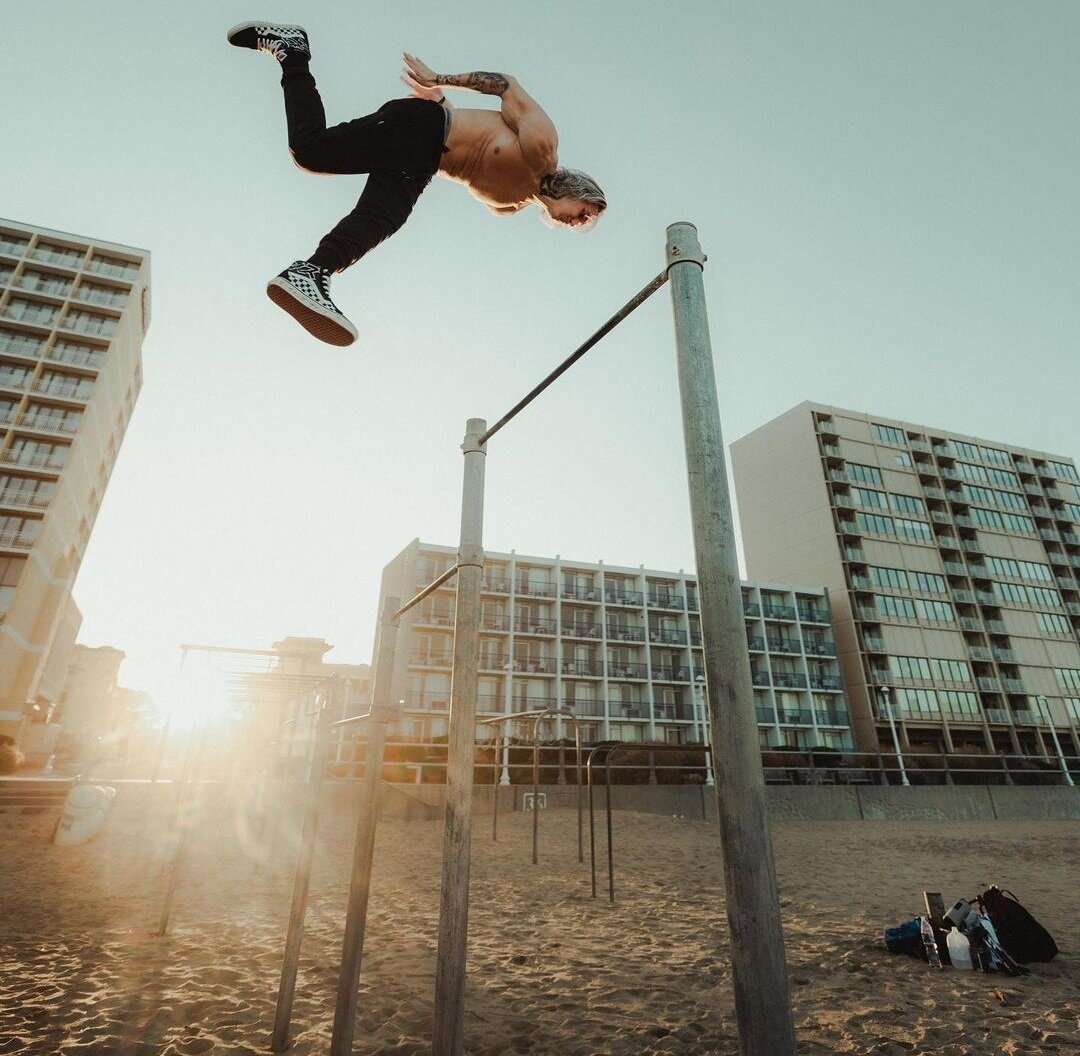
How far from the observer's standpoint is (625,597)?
147 feet

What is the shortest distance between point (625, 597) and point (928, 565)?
879 inches

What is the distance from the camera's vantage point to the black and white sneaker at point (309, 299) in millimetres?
2361

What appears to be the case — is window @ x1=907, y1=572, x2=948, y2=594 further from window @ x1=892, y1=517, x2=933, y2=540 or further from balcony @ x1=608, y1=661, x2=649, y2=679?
balcony @ x1=608, y1=661, x2=649, y2=679

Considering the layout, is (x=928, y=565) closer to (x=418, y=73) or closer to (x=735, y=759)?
(x=418, y=73)

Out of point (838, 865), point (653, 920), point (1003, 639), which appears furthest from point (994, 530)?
point (653, 920)

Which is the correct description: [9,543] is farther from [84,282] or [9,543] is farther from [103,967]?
[103,967]

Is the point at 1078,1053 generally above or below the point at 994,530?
below

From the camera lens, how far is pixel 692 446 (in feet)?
5.80

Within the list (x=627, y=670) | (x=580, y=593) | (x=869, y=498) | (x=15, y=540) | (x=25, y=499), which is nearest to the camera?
(x=15, y=540)

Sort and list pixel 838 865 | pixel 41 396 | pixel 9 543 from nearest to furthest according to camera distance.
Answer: pixel 838 865 → pixel 9 543 → pixel 41 396

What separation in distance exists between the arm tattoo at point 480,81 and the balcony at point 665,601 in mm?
43646

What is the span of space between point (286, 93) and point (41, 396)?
1669 inches

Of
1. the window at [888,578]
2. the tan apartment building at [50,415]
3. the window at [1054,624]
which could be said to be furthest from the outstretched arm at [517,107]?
the window at [1054,624]

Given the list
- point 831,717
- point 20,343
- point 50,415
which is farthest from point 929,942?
point 20,343
